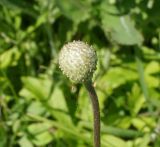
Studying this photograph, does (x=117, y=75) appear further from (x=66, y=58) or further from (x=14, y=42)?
(x=66, y=58)

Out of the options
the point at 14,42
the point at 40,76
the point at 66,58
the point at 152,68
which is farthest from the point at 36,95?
the point at 66,58

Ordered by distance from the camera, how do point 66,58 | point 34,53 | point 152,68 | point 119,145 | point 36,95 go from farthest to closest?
point 34,53 → point 152,68 → point 36,95 → point 119,145 → point 66,58

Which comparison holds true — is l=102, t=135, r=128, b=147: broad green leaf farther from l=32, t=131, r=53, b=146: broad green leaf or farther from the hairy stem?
the hairy stem

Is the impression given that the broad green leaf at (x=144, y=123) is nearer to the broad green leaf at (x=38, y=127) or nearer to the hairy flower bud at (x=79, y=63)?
the broad green leaf at (x=38, y=127)

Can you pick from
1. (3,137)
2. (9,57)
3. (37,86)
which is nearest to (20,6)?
(9,57)

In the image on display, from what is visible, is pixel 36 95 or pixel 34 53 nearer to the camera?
pixel 36 95

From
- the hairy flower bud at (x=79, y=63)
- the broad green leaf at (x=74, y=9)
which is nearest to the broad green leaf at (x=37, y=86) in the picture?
the broad green leaf at (x=74, y=9)
